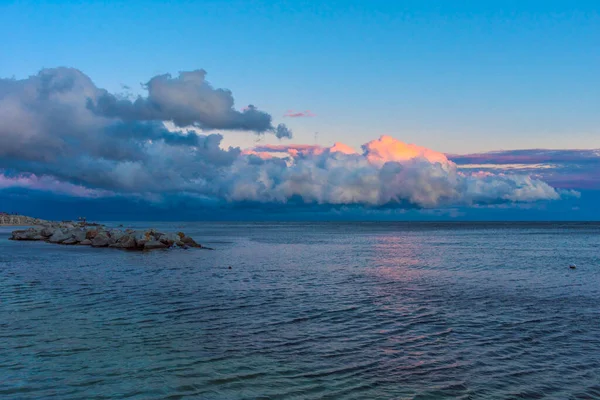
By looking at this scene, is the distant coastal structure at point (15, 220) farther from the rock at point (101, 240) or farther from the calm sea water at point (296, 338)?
the calm sea water at point (296, 338)

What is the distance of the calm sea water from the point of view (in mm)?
10000

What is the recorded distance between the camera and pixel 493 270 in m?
34.3

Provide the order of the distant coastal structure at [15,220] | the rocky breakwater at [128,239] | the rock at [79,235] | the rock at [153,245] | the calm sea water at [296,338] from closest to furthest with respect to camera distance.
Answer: the calm sea water at [296,338] → the rock at [153,245] → the rocky breakwater at [128,239] → the rock at [79,235] → the distant coastal structure at [15,220]

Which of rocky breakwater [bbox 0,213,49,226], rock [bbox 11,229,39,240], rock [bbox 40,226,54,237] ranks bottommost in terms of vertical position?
rocky breakwater [bbox 0,213,49,226]

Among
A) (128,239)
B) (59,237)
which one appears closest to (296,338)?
(128,239)

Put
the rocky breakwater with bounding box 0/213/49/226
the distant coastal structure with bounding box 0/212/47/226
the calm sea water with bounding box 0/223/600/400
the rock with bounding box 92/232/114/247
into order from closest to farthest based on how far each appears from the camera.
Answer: the calm sea water with bounding box 0/223/600/400
the rock with bounding box 92/232/114/247
the rocky breakwater with bounding box 0/213/49/226
the distant coastal structure with bounding box 0/212/47/226

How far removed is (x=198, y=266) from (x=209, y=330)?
21.4 meters

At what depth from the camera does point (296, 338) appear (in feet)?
Result: 45.9

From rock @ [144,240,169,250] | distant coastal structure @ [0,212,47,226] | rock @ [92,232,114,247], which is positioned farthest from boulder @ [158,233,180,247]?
distant coastal structure @ [0,212,47,226]

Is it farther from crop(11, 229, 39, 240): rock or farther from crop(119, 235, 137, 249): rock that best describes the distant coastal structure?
crop(119, 235, 137, 249): rock

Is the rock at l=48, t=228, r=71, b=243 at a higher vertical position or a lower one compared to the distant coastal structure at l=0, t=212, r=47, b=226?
higher

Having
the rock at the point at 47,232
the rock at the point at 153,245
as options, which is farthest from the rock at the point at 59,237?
the rock at the point at 153,245

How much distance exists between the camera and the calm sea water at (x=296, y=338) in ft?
32.8

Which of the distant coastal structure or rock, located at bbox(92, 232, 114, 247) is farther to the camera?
the distant coastal structure
